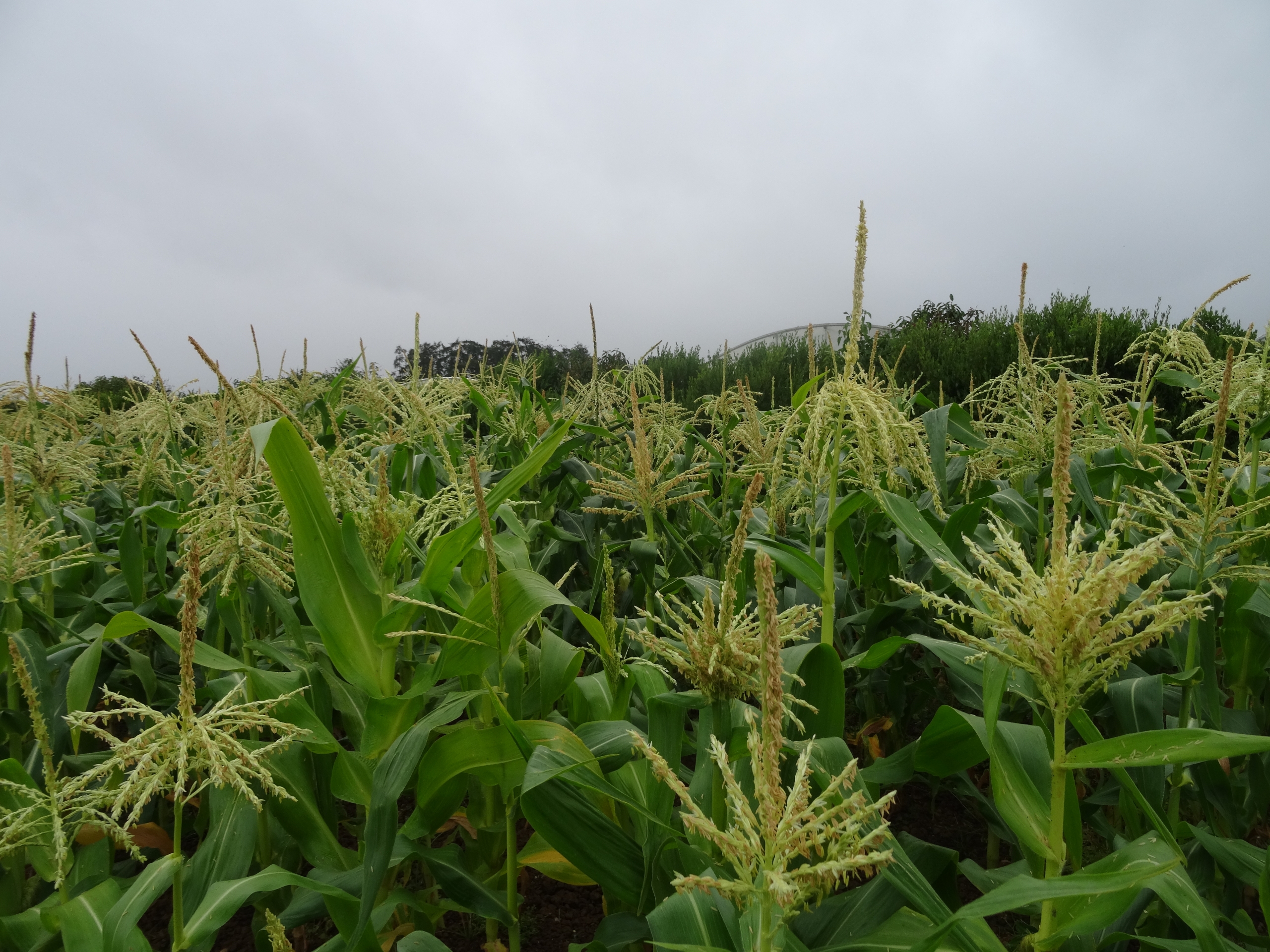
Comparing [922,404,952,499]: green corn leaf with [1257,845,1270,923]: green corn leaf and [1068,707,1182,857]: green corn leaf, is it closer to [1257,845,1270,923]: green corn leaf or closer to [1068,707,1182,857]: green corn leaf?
[1068,707,1182,857]: green corn leaf

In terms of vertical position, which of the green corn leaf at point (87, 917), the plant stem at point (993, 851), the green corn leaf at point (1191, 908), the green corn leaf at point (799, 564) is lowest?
the plant stem at point (993, 851)

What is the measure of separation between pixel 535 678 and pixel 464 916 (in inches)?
36.6

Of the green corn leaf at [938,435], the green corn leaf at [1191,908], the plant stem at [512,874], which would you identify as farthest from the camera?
the green corn leaf at [938,435]

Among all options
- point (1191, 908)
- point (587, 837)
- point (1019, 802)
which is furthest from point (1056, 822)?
point (587, 837)

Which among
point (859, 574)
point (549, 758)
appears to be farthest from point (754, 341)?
point (549, 758)

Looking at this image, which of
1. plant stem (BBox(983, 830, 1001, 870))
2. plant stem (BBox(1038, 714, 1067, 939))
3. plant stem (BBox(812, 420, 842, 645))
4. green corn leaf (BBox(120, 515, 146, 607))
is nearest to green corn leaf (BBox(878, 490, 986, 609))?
plant stem (BBox(812, 420, 842, 645))

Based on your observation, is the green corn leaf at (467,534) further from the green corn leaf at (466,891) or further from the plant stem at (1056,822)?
the plant stem at (1056,822)

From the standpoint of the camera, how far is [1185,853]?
5.86ft

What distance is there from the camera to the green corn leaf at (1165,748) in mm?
970

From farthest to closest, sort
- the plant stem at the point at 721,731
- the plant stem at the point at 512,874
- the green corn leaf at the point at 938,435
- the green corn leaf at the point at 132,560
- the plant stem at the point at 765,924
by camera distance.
Result: the green corn leaf at the point at 132,560
the green corn leaf at the point at 938,435
the plant stem at the point at 512,874
the plant stem at the point at 721,731
the plant stem at the point at 765,924

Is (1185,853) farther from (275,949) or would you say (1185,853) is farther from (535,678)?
(275,949)

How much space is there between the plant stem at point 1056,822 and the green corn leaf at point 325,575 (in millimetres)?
1436

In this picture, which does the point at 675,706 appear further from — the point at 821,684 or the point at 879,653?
the point at 879,653

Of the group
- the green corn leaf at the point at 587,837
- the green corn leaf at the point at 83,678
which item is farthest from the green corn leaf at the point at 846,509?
the green corn leaf at the point at 83,678
